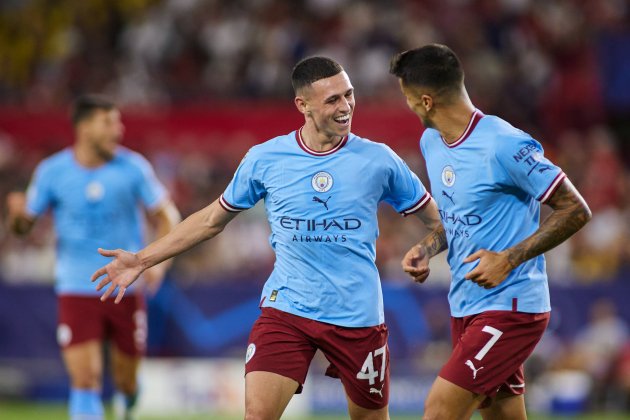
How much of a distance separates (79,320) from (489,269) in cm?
449

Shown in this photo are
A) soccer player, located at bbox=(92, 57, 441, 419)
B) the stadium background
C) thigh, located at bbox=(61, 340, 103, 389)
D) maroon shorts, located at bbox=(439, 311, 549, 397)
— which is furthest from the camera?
the stadium background

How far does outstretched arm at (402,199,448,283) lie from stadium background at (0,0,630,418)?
666cm

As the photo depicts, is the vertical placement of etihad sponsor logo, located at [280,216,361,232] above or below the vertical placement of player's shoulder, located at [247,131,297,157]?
below

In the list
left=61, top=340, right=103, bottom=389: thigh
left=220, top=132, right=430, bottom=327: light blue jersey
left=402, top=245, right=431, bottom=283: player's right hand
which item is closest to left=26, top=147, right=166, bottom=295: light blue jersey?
left=61, top=340, right=103, bottom=389: thigh

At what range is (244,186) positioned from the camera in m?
7.05

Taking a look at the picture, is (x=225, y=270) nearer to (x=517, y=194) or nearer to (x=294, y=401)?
(x=294, y=401)

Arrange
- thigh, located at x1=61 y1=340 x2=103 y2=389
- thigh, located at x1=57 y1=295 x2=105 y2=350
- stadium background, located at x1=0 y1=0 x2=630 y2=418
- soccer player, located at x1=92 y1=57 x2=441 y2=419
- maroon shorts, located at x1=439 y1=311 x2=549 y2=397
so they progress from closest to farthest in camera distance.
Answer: maroon shorts, located at x1=439 y1=311 x2=549 y2=397 → soccer player, located at x1=92 y1=57 x2=441 y2=419 → thigh, located at x1=61 y1=340 x2=103 y2=389 → thigh, located at x1=57 y1=295 x2=105 y2=350 → stadium background, located at x1=0 y1=0 x2=630 y2=418

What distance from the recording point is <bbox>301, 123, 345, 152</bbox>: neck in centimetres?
698

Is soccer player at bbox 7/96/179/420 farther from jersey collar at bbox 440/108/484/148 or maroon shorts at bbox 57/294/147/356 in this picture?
jersey collar at bbox 440/108/484/148

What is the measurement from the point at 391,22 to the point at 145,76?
413 centimetres

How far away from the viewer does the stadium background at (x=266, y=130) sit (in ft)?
46.2

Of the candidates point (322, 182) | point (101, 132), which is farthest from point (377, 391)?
point (101, 132)

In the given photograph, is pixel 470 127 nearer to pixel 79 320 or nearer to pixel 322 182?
pixel 322 182

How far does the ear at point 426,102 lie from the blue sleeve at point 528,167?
51cm
